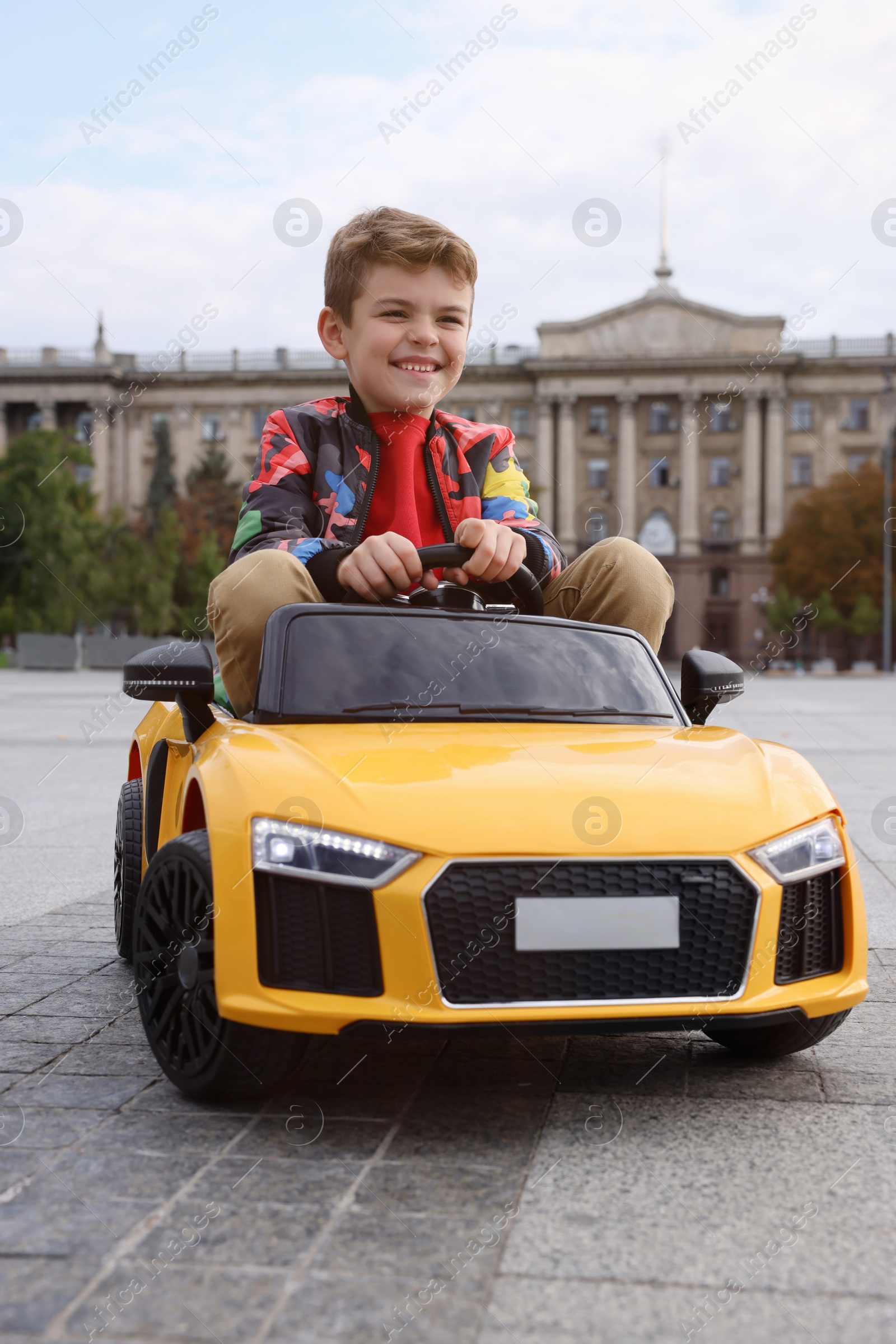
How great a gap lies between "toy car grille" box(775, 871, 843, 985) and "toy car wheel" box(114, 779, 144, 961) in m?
2.18

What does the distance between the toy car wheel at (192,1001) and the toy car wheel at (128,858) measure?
1100 millimetres

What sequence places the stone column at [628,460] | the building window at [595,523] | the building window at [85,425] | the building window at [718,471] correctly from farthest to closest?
the building window at [85,425], the building window at [595,523], the building window at [718,471], the stone column at [628,460]

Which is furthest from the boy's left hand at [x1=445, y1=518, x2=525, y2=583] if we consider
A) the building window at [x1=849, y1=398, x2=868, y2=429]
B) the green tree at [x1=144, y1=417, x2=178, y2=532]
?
the building window at [x1=849, y1=398, x2=868, y2=429]

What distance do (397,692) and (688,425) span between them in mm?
81844

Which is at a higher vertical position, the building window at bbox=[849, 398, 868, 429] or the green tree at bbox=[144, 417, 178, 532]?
the building window at bbox=[849, 398, 868, 429]

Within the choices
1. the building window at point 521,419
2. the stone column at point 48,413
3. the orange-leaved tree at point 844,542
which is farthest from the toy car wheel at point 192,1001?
the stone column at point 48,413

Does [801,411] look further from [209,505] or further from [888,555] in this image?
[209,505]

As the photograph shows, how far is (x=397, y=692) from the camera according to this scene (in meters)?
3.77

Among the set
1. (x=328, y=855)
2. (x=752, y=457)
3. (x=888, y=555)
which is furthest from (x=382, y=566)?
(x=752, y=457)

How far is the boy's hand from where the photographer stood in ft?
12.3

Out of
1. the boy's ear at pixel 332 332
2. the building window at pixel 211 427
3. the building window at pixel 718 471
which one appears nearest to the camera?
Answer: the boy's ear at pixel 332 332

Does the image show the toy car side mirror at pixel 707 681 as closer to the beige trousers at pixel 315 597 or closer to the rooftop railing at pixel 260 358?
the beige trousers at pixel 315 597

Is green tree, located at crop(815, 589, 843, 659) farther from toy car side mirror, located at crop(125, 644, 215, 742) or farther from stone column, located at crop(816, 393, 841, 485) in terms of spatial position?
toy car side mirror, located at crop(125, 644, 215, 742)

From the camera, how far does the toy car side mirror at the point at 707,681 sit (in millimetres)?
4238
